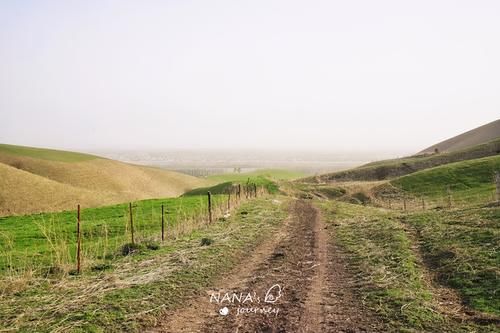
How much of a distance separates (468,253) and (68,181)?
69617 mm

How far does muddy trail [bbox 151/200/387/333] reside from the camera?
326 inches

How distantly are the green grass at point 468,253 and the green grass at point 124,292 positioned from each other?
6.32 meters

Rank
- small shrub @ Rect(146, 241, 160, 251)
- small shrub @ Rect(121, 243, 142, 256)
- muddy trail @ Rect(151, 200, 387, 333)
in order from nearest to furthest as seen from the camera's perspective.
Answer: muddy trail @ Rect(151, 200, 387, 333)
small shrub @ Rect(121, 243, 142, 256)
small shrub @ Rect(146, 241, 160, 251)

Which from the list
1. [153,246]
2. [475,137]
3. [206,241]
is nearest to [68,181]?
[153,246]

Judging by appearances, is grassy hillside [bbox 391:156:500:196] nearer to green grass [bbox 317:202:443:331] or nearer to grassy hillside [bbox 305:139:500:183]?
grassy hillside [bbox 305:139:500:183]

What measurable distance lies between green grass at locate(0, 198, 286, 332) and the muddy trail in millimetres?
552

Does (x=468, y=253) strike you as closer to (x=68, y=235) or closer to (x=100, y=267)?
(x=100, y=267)

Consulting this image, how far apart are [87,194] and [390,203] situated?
137 feet

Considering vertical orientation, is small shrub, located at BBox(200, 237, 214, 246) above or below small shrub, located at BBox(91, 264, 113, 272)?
above

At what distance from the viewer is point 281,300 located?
9.77 meters

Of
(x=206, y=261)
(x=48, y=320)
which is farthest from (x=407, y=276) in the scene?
(x=48, y=320)

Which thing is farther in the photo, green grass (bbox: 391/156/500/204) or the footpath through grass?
green grass (bbox: 391/156/500/204)

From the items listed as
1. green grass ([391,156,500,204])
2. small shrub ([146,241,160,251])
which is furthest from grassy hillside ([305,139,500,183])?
small shrub ([146,241,160,251])

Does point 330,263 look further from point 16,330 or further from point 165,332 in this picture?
point 16,330
